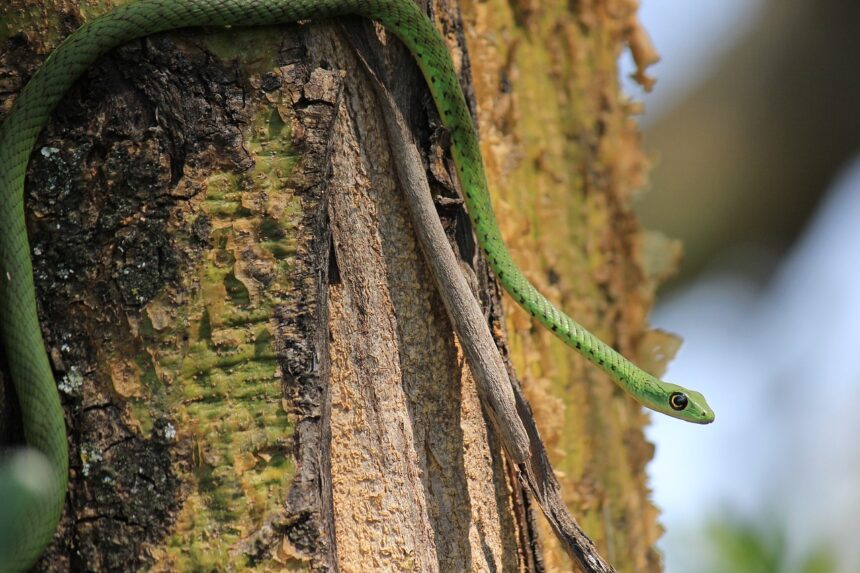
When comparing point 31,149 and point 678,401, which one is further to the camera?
point 678,401

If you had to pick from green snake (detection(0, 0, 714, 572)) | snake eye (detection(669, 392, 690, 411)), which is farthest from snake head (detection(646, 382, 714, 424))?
green snake (detection(0, 0, 714, 572))

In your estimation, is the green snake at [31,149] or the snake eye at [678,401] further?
the snake eye at [678,401]

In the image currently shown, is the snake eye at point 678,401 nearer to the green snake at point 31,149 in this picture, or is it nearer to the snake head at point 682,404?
the snake head at point 682,404

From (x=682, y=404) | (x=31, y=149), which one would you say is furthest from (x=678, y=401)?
(x=31, y=149)

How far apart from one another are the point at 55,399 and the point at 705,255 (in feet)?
20.9

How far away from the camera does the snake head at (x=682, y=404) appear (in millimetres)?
3680

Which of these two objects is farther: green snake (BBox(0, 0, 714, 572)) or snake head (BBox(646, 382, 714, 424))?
snake head (BBox(646, 382, 714, 424))

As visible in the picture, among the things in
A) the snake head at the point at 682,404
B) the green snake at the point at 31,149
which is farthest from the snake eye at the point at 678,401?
the green snake at the point at 31,149

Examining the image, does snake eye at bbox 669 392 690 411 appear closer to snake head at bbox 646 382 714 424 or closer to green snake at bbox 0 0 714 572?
snake head at bbox 646 382 714 424

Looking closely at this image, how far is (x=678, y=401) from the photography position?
372cm

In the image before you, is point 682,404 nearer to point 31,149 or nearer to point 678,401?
point 678,401

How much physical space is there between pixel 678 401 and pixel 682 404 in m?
0.04

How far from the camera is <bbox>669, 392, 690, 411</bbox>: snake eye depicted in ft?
12.1

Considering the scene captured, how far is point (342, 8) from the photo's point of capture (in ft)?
7.43
